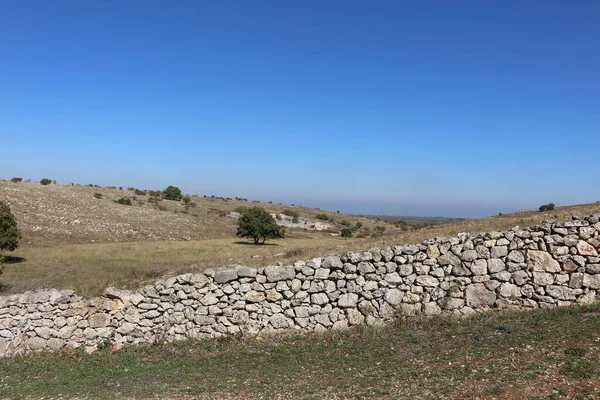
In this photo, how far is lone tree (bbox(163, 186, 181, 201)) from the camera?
87.6m

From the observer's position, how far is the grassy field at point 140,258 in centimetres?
2106

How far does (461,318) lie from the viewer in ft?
34.2

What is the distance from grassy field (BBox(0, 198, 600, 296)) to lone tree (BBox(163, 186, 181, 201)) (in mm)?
47383

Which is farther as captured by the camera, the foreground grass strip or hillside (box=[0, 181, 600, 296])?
hillside (box=[0, 181, 600, 296])

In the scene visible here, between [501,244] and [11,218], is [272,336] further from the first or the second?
[11,218]

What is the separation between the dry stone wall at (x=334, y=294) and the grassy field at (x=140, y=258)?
9.00ft

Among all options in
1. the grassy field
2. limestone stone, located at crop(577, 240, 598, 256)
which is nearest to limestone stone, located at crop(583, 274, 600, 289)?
limestone stone, located at crop(577, 240, 598, 256)

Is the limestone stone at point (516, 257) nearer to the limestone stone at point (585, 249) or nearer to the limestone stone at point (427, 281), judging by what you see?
Result: the limestone stone at point (585, 249)

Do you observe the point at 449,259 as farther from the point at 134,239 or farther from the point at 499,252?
the point at 134,239

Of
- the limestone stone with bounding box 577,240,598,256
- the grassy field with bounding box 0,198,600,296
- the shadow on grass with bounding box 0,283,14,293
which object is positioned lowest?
the shadow on grass with bounding box 0,283,14,293

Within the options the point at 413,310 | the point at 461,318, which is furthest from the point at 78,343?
the point at 461,318

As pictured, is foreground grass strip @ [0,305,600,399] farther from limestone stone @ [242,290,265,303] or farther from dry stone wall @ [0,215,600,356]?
limestone stone @ [242,290,265,303]

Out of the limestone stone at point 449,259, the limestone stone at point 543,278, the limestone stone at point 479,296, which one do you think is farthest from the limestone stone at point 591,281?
the limestone stone at point 449,259

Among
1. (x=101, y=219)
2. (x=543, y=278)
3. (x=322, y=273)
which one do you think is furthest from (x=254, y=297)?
(x=101, y=219)
